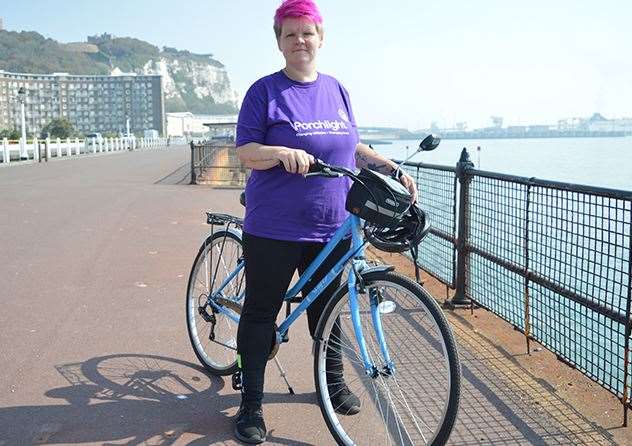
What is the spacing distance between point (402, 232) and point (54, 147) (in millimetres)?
36692

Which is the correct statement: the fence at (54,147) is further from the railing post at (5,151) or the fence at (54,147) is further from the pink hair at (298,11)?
the pink hair at (298,11)

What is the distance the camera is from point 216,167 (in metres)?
19.6

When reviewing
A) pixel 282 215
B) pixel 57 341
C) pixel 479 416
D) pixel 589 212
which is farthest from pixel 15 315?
pixel 589 212

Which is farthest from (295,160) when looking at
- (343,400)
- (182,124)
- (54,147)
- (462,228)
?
(182,124)

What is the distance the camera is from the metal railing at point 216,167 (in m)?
19.2

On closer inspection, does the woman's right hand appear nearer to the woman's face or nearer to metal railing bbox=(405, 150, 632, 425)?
the woman's face

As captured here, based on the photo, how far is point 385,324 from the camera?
3125mm

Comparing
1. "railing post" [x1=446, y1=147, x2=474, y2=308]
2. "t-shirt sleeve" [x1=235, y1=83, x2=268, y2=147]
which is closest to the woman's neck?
"t-shirt sleeve" [x1=235, y1=83, x2=268, y2=147]

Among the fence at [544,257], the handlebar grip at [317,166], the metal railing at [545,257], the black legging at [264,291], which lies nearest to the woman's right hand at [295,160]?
the handlebar grip at [317,166]

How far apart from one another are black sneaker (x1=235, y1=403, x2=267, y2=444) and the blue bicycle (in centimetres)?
25

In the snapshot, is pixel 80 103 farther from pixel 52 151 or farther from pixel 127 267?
pixel 127 267

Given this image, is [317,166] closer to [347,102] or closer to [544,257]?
[347,102]

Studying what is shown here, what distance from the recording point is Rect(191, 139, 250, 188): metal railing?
19.2 metres

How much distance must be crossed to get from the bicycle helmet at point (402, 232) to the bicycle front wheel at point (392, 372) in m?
0.14
